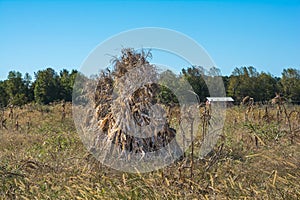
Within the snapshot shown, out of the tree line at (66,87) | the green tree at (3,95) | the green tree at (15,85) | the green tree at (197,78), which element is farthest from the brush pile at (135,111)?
the green tree at (3,95)

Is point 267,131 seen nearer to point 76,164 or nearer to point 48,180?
point 76,164

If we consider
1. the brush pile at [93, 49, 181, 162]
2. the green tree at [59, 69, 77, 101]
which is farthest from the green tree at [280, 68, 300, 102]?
the brush pile at [93, 49, 181, 162]

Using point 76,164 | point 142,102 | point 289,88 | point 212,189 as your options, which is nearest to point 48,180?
point 76,164

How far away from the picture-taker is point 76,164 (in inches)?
231

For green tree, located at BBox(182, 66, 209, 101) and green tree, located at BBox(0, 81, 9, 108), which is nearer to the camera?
green tree, located at BBox(182, 66, 209, 101)

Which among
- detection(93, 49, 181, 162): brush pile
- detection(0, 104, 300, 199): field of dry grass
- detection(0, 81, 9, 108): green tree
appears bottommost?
detection(0, 104, 300, 199): field of dry grass

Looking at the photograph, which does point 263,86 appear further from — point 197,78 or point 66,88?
point 197,78

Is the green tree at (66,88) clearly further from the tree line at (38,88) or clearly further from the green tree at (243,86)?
the green tree at (243,86)

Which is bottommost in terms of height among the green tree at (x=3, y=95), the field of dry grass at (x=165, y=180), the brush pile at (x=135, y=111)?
the field of dry grass at (x=165, y=180)

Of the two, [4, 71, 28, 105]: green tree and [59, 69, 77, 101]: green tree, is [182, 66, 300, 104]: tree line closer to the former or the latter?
[59, 69, 77, 101]: green tree

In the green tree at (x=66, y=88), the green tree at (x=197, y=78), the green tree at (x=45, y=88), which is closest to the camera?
the green tree at (x=197, y=78)

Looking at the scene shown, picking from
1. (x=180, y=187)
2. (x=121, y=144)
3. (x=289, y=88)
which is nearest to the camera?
(x=180, y=187)

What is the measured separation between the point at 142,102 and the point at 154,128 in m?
0.45

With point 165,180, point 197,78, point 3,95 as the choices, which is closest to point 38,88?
point 3,95
